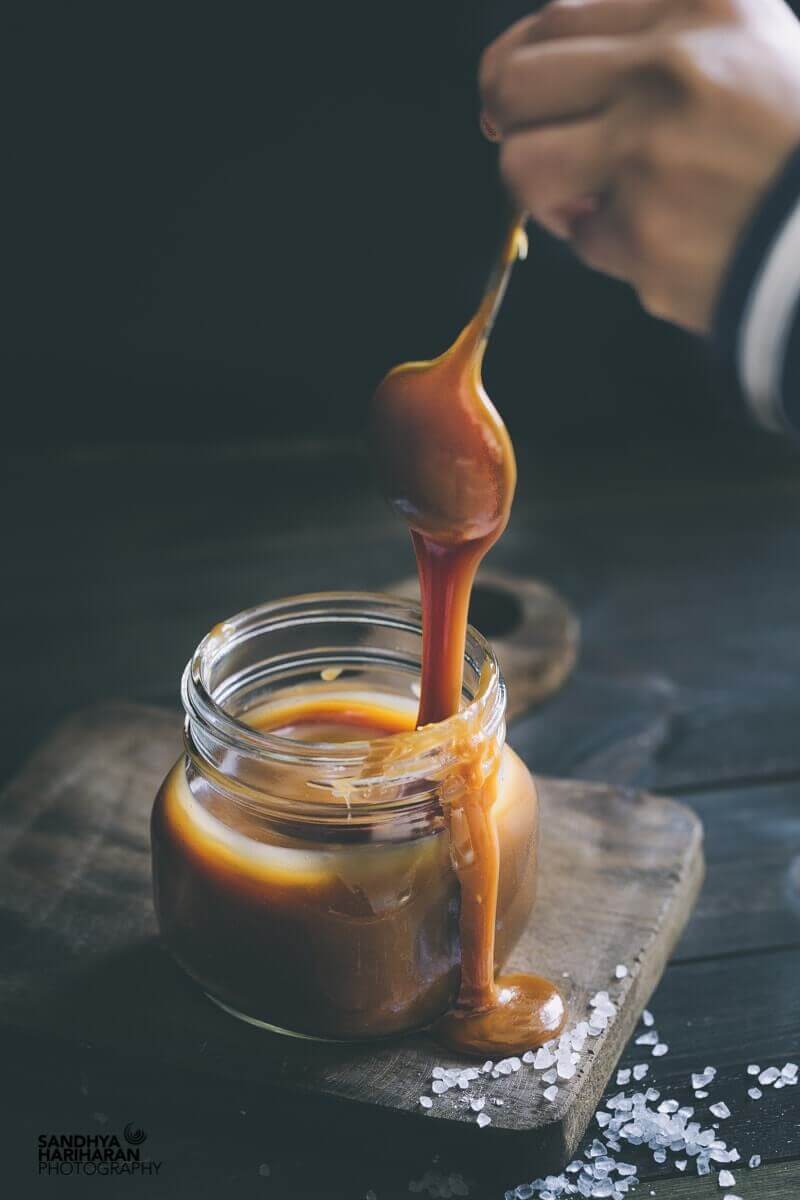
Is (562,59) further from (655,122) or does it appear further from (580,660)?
(580,660)

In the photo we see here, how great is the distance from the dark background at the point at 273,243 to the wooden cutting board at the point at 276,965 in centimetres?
88

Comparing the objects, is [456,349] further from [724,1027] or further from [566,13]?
[724,1027]

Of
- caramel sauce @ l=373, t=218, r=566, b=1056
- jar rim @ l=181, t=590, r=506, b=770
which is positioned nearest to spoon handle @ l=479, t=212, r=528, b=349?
caramel sauce @ l=373, t=218, r=566, b=1056

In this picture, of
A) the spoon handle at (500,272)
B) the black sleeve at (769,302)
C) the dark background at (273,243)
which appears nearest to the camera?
the black sleeve at (769,302)

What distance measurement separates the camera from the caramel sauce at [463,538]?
3.24ft

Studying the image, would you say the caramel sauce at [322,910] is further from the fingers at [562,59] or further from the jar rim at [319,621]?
the fingers at [562,59]

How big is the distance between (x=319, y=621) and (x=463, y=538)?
0.78ft

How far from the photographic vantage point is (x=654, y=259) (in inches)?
35.7

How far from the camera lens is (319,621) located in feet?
3.99

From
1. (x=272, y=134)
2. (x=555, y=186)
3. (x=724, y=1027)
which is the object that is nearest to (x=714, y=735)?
(x=724, y=1027)

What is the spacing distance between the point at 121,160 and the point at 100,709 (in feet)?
3.08

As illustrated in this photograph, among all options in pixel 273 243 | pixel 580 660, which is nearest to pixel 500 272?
pixel 580 660

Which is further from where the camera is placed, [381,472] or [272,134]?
[272,134]

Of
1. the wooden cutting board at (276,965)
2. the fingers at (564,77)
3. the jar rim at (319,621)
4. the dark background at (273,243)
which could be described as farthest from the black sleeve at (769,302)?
the dark background at (273,243)
